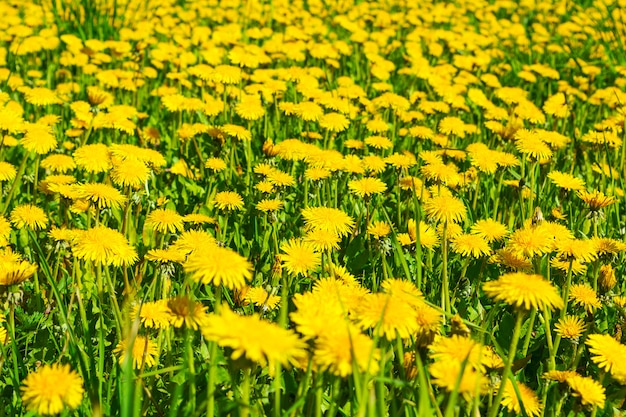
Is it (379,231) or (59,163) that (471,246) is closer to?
(379,231)

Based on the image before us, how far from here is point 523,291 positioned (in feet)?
4.23

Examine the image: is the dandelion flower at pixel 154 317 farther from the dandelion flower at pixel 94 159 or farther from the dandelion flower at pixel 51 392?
the dandelion flower at pixel 94 159

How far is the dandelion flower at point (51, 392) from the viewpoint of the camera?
1043 millimetres

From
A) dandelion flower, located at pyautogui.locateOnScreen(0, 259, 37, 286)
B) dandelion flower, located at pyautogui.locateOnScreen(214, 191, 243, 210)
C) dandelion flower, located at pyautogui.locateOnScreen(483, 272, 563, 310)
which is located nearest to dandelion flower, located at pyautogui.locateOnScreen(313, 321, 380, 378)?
dandelion flower, located at pyautogui.locateOnScreen(483, 272, 563, 310)

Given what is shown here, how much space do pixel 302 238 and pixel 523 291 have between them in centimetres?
78

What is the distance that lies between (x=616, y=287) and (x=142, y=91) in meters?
3.03

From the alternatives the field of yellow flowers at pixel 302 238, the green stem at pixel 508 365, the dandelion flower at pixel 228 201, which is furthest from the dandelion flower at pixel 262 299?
the green stem at pixel 508 365

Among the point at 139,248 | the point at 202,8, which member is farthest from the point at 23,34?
the point at 139,248

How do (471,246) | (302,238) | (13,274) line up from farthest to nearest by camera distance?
(471,246) < (302,238) < (13,274)

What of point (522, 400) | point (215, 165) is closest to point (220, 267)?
point (522, 400)

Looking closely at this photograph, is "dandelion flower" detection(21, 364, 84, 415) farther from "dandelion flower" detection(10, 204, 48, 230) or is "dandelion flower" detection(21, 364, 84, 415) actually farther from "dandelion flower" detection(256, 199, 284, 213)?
"dandelion flower" detection(256, 199, 284, 213)

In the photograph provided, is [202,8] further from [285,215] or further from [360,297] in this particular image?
[360,297]

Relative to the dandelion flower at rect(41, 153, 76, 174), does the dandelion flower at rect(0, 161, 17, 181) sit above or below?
above

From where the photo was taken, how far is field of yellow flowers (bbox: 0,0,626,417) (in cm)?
125
